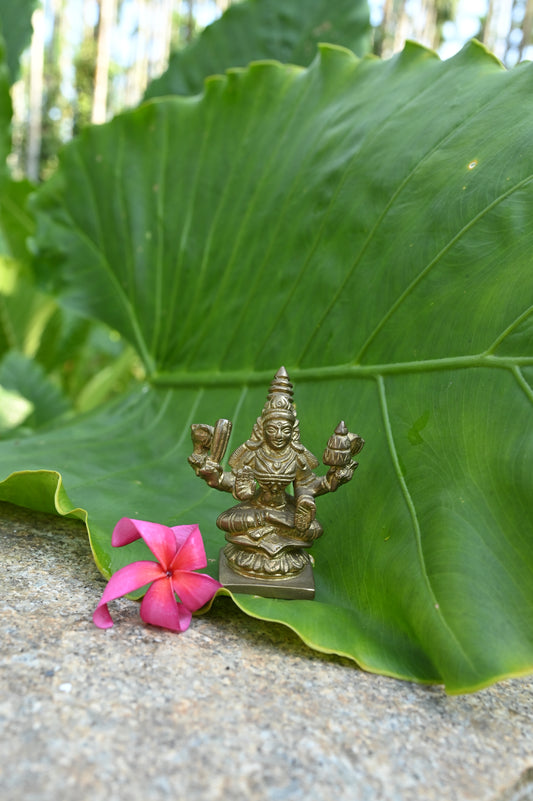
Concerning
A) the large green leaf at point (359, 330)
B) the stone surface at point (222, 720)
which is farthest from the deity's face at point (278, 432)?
the stone surface at point (222, 720)

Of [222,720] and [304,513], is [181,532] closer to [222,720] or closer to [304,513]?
[304,513]

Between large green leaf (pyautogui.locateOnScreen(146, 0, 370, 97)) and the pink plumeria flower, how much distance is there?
1713mm

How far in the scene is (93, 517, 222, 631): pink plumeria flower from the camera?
87 centimetres

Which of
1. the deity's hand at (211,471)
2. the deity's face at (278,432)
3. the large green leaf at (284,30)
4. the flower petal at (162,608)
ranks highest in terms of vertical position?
the large green leaf at (284,30)

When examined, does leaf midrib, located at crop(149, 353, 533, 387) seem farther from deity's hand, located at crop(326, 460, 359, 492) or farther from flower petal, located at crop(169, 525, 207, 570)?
flower petal, located at crop(169, 525, 207, 570)

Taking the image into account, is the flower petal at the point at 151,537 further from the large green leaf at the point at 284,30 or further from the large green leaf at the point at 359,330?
the large green leaf at the point at 284,30

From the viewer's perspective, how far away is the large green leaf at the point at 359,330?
0.85 m

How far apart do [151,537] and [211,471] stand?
0.12m

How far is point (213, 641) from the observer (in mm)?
878

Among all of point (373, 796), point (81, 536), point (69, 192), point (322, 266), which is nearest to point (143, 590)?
point (81, 536)

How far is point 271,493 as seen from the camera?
0.97 meters

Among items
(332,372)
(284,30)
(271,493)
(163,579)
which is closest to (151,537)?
(163,579)

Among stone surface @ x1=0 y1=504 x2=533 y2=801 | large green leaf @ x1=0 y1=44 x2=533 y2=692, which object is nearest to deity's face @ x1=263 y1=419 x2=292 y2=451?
large green leaf @ x1=0 y1=44 x2=533 y2=692

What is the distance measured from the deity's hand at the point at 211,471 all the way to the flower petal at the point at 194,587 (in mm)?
132
